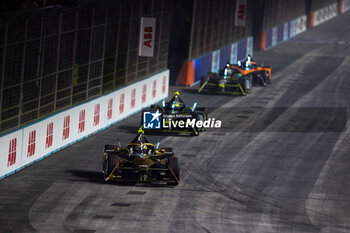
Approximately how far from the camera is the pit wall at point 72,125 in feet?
73.8

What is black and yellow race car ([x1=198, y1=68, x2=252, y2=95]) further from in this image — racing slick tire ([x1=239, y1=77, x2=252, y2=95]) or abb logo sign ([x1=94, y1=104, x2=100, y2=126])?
abb logo sign ([x1=94, y1=104, x2=100, y2=126])

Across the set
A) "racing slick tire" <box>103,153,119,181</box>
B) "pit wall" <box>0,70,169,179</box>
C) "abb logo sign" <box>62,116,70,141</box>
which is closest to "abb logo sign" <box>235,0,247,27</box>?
"pit wall" <box>0,70,169,179</box>

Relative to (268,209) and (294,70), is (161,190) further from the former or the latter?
(294,70)

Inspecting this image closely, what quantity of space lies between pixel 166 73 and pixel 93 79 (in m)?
9.15

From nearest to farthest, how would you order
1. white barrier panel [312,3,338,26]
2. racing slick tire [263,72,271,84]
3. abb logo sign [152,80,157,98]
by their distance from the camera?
abb logo sign [152,80,157,98]
racing slick tire [263,72,271,84]
white barrier panel [312,3,338,26]

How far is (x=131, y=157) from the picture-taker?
850 inches

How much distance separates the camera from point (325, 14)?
92812 mm

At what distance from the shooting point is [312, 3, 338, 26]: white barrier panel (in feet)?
288

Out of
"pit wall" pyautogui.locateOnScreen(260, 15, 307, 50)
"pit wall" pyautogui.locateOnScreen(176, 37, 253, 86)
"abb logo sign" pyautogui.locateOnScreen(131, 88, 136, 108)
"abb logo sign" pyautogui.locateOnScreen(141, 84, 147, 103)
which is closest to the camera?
"abb logo sign" pyautogui.locateOnScreen(131, 88, 136, 108)

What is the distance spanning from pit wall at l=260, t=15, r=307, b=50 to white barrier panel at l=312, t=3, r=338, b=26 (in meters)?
5.15

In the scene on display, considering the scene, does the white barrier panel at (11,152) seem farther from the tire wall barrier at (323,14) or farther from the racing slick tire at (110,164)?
the tire wall barrier at (323,14)

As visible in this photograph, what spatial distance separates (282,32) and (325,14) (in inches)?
927

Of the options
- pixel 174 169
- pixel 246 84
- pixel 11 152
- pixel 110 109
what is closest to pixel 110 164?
pixel 174 169

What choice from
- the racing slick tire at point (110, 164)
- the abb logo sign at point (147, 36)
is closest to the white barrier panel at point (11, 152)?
the racing slick tire at point (110, 164)
